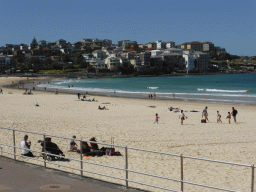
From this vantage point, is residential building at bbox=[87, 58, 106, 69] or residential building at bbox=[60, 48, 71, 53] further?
residential building at bbox=[60, 48, 71, 53]

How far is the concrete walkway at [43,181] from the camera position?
6109 mm

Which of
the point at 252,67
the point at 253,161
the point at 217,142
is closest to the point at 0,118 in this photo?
the point at 217,142

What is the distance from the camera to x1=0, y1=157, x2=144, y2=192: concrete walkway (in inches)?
241

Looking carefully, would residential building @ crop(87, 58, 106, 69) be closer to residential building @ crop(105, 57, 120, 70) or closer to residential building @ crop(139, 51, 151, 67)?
residential building @ crop(105, 57, 120, 70)

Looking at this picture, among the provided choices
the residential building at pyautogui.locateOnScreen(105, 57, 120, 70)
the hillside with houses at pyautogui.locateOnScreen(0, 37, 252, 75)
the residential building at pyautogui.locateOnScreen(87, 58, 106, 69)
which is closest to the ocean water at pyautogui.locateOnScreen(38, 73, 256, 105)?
the hillside with houses at pyautogui.locateOnScreen(0, 37, 252, 75)

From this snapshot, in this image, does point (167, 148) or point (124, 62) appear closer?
point (167, 148)

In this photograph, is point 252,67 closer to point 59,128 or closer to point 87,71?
point 87,71

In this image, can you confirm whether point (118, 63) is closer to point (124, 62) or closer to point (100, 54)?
point (124, 62)

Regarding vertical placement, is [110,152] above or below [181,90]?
above

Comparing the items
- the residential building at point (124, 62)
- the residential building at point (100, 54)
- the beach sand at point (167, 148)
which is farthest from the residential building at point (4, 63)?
the beach sand at point (167, 148)

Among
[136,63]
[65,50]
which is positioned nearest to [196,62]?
[136,63]

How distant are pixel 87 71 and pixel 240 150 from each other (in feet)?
435

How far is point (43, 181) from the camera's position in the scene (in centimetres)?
655

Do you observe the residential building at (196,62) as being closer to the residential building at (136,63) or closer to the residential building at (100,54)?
the residential building at (136,63)
